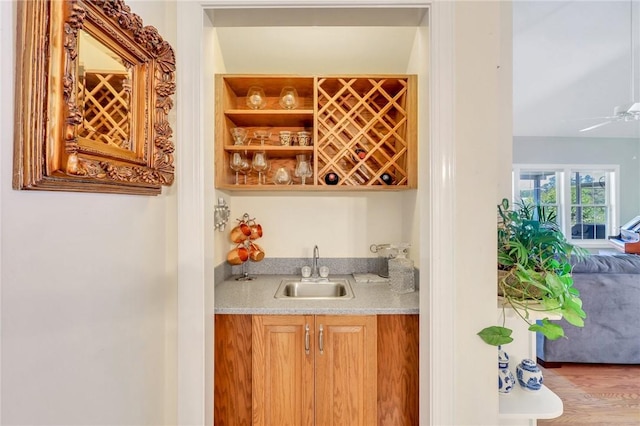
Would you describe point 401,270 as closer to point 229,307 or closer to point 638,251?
point 229,307

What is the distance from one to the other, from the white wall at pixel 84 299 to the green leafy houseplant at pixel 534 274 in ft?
3.72

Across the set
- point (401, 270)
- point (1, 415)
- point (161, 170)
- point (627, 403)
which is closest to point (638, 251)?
point (627, 403)

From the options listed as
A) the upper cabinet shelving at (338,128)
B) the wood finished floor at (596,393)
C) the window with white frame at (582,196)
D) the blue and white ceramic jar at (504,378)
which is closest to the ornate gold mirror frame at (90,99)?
the upper cabinet shelving at (338,128)

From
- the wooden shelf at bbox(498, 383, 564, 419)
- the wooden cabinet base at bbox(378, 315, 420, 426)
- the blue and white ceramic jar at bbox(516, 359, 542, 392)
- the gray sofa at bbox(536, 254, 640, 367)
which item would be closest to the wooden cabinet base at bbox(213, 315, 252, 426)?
the wooden cabinet base at bbox(378, 315, 420, 426)

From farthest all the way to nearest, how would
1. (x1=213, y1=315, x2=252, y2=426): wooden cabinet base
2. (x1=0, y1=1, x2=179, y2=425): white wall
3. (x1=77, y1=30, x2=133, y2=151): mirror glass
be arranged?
(x1=213, y1=315, x2=252, y2=426): wooden cabinet base → (x1=77, y1=30, x2=133, y2=151): mirror glass → (x1=0, y1=1, x2=179, y2=425): white wall

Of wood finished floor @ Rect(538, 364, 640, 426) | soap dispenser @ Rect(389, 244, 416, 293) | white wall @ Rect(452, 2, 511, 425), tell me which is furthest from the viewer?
wood finished floor @ Rect(538, 364, 640, 426)

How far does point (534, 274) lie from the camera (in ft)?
3.94

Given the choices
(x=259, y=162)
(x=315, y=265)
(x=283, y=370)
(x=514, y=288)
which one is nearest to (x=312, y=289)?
(x=315, y=265)

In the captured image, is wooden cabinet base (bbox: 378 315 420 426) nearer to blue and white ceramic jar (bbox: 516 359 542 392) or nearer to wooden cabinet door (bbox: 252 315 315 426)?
wooden cabinet door (bbox: 252 315 315 426)

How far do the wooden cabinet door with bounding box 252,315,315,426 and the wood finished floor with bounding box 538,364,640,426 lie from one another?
5.42 ft

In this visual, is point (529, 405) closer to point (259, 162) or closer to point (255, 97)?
point (259, 162)

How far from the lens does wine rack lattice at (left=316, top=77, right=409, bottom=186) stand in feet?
6.19

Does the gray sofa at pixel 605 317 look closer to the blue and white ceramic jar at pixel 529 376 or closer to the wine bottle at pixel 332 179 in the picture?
the blue and white ceramic jar at pixel 529 376

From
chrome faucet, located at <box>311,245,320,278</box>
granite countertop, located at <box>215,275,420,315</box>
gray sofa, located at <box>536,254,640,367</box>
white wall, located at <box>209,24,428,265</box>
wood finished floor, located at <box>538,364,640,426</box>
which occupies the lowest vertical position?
wood finished floor, located at <box>538,364,640,426</box>
